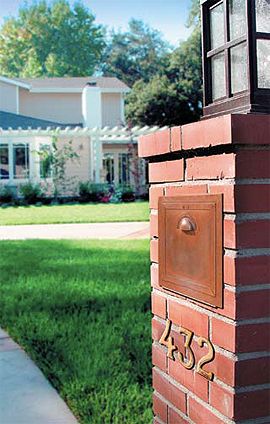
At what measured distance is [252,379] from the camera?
175 cm

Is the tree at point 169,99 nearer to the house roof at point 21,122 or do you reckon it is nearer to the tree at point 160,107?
the tree at point 160,107

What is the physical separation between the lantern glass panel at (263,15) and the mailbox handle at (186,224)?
625mm

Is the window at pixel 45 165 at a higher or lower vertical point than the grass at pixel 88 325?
higher

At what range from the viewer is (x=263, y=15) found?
188cm

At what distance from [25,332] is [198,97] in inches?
1111

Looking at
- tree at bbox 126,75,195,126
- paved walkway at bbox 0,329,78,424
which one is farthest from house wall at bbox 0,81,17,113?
paved walkway at bbox 0,329,78,424

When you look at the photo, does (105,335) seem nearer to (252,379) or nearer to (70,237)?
(252,379)

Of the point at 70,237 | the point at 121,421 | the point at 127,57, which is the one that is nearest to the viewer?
the point at 121,421

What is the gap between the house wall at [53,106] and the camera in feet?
88.9

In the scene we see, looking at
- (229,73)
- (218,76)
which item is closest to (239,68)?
(229,73)

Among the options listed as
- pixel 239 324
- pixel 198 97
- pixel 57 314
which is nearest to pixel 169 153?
pixel 239 324

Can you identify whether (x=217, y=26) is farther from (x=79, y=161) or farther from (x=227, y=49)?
(x=79, y=161)

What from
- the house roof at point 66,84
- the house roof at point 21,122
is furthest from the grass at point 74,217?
the house roof at point 66,84

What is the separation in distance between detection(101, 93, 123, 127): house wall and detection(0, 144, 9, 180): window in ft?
20.1
